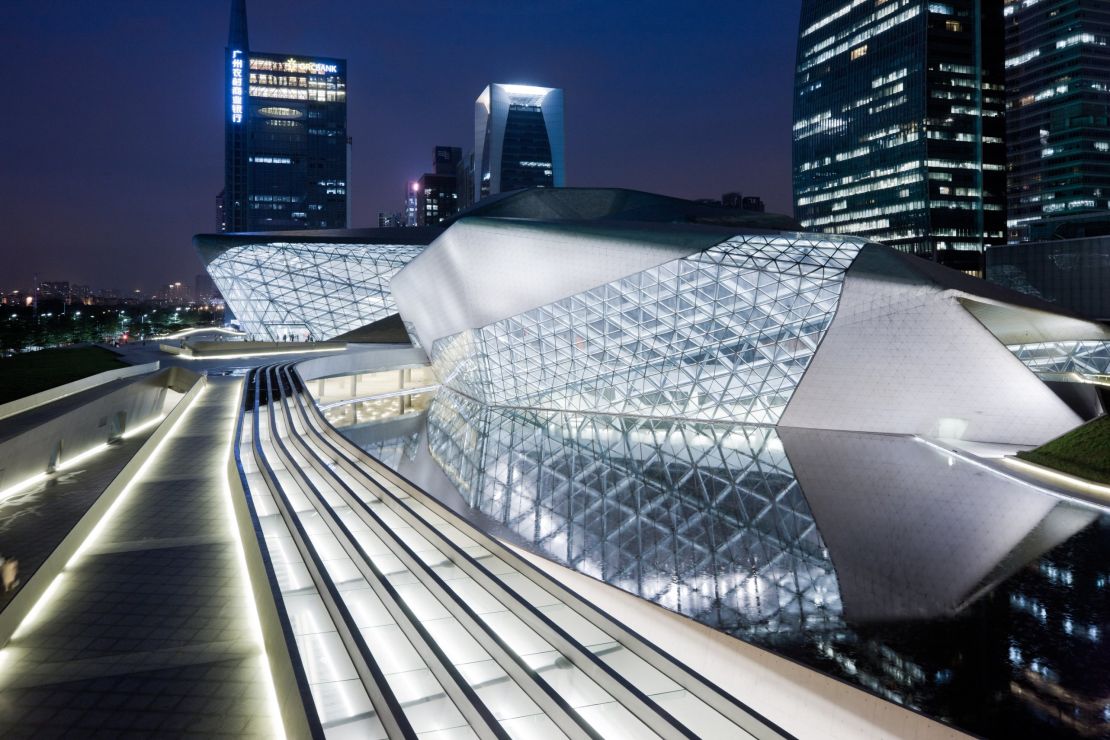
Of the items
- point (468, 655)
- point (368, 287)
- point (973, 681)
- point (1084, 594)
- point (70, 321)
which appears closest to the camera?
point (468, 655)

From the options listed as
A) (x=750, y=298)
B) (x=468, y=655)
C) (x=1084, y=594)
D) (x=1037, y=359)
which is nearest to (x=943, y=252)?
(x=1037, y=359)

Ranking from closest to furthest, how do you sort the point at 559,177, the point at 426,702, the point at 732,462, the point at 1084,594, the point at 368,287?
the point at 426,702
the point at 1084,594
the point at 732,462
the point at 368,287
the point at 559,177

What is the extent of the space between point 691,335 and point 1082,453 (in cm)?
1120

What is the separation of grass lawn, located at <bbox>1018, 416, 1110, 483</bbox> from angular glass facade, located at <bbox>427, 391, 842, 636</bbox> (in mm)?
6225

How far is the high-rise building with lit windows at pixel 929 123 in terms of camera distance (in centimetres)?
8938

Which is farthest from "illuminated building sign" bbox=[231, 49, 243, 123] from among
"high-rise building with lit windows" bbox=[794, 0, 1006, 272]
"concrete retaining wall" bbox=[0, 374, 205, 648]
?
"concrete retaining wall" bbox=[0, 374, 205, 648]

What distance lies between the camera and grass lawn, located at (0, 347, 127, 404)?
1853 centimetres

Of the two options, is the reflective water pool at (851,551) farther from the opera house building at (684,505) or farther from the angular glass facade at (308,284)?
the angular glass facade at (308,284)

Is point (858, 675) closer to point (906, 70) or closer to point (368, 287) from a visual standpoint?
point (368, 287)

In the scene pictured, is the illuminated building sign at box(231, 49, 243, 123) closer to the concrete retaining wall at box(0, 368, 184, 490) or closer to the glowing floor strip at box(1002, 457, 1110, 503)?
the concrete retaining wall at box(0, 368, 184, 490)

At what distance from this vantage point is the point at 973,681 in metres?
6.40

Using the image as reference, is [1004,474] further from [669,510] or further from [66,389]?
[66,389]

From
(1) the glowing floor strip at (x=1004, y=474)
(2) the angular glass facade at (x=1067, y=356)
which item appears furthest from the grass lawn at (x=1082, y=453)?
(2) the angular glass facade at (x=1067, y=356)

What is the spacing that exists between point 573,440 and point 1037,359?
1844 centimetres
